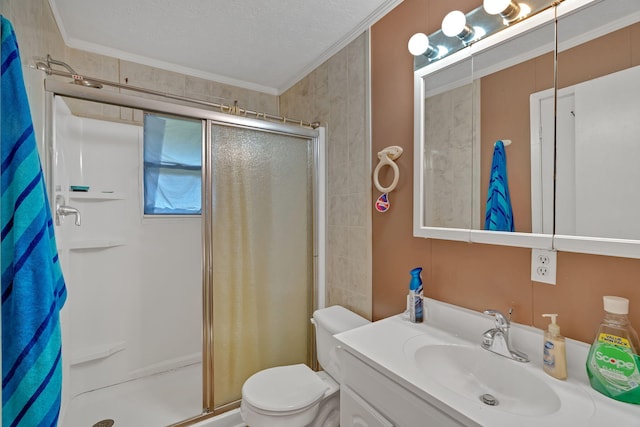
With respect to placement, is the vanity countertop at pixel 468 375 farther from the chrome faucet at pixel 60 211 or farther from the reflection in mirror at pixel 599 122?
the chrome faucet at pixel 60 211

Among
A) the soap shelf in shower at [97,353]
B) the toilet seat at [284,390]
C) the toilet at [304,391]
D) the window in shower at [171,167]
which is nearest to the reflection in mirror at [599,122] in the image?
the toilet at [304,391]

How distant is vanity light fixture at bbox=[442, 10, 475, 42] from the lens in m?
1.10

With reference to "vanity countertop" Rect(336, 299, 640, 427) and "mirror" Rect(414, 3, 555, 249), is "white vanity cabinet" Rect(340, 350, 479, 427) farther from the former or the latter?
"mirror" Rect(414, 3, 555, 249)

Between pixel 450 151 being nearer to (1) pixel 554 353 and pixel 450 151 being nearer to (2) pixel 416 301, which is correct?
(2) pixel 416 301

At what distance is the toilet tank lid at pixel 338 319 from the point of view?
1523mm

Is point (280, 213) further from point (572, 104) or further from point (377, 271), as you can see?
point (572, 104)

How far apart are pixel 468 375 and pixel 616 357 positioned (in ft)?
1.34

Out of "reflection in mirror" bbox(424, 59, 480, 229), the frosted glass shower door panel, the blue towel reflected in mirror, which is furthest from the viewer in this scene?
the frosted glass shower door panel

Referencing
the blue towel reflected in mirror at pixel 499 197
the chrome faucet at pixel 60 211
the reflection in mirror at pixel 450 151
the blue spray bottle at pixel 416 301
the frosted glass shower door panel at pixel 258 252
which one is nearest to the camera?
the blue towel reflected in mirror at pixel 499 197

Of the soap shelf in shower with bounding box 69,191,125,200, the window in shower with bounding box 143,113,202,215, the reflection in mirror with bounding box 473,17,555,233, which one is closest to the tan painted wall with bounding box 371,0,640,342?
the reflection in mirror with bounding box 473,17,555,233

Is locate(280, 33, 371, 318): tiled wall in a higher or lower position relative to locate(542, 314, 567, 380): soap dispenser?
higher

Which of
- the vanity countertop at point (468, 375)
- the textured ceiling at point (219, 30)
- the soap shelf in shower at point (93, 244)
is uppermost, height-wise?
the textured ceiling at point (219, 30)

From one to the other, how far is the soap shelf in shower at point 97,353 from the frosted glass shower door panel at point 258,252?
92 centimetres

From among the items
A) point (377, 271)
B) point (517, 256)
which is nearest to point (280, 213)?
point (377, 271)
